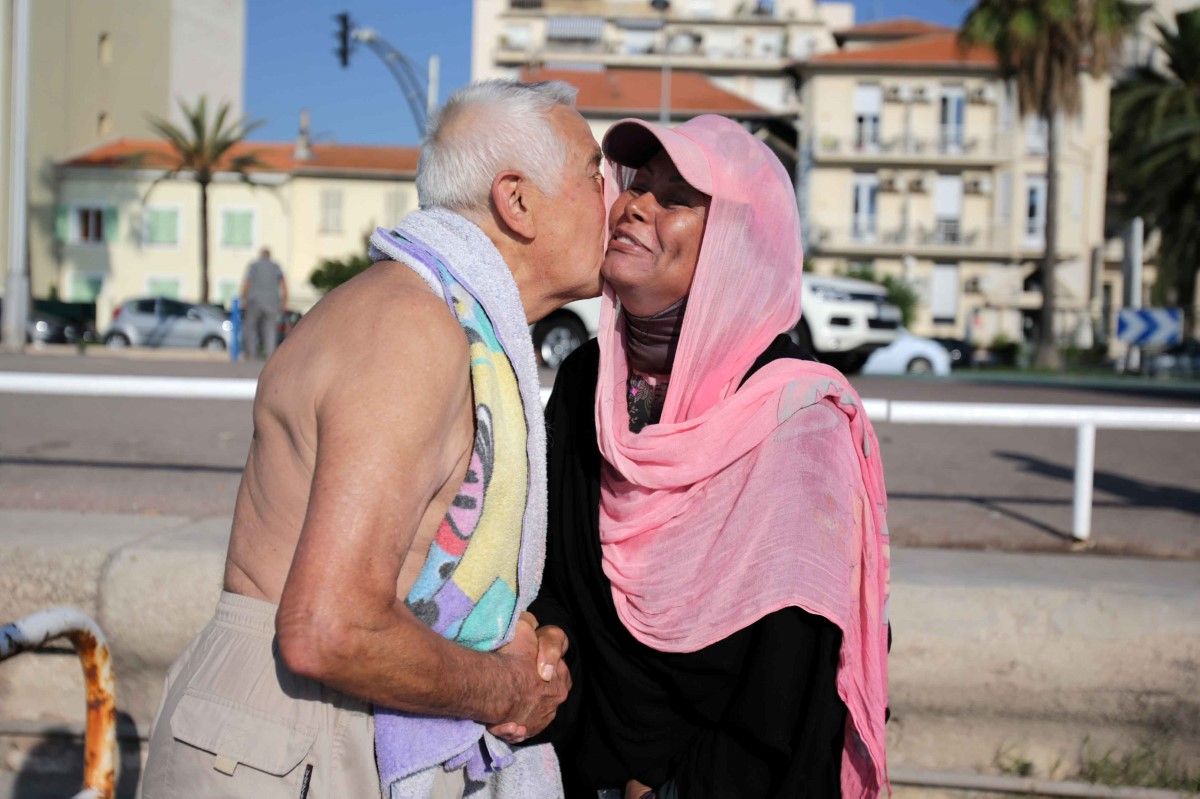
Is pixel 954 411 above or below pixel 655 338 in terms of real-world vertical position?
below

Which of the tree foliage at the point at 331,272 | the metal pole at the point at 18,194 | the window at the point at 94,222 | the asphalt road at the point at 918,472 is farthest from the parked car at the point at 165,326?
the asphalt road at the point at 918,472

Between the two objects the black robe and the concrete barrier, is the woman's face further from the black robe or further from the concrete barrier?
the concrete barrier

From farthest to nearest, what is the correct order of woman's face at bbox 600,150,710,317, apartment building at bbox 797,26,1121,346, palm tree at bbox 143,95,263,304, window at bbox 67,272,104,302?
1. apartment building at bbox 797,26,1121,346
2. window at bbox 67,272,104,302
3. palm tree at bbox 143,95,263,304
4. woman's face at bbox 600,150,710,317

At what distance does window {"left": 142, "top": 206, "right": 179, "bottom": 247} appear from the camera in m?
53.8

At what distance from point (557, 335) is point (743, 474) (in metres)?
13.0

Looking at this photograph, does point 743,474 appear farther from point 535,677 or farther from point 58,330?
point 58,330

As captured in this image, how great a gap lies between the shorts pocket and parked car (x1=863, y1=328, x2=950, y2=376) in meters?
23.3

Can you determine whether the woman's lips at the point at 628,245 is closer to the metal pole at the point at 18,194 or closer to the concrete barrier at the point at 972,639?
the concrete barrier at the point at 972,639

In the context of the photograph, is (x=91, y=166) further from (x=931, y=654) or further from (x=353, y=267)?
(x=931, y=654)

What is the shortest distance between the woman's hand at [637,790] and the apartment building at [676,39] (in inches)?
2659

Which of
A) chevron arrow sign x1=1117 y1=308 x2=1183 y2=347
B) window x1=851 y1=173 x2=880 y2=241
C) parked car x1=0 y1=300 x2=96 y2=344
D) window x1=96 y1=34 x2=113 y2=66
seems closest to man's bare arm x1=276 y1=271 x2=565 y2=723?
chevron arrow sign x1=1117 y1=308 x2=1183 y2=347

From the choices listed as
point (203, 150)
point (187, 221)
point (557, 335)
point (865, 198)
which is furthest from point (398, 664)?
point (865, 198)

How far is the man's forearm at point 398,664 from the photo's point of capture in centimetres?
184

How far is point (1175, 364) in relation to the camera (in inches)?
1158
